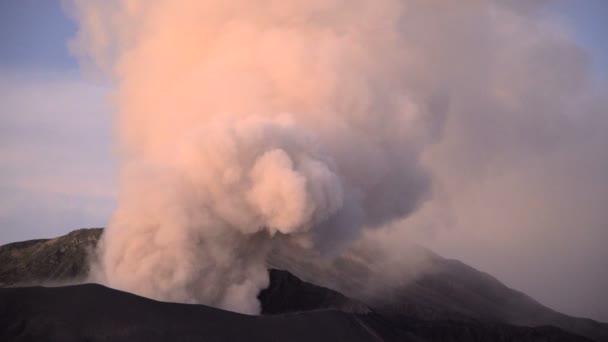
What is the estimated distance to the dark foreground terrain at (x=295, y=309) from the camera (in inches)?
1112

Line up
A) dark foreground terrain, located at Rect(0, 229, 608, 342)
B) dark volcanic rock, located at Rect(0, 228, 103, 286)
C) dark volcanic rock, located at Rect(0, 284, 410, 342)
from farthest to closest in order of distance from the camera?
dark volcanic rock, located at Rect(0, 228, 103, 286)
dark foreground terrain, located at Rect(0, 229, 608, 342)
dark volcanic rock, located at Rect(0, 284, 410, 342)

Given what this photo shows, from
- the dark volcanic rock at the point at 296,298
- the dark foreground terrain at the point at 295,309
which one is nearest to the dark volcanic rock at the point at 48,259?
the dark foreground terrain at the point at 295,309

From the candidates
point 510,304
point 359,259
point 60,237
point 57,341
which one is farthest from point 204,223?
point 510,304

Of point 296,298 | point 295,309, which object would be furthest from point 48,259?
point 295,309

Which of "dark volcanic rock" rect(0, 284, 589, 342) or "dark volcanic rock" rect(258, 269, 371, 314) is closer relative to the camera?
"dark volcanic rock" rect(0, 284, 589, 342)

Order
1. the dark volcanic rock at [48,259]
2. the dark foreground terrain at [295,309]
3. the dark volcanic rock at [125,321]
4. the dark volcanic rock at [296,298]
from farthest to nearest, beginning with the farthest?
the dark volcanic rock at [48,259] → the dark volcanic rock at [296,298] → the dark foreground terrain at [295,309] → the dark volcanic rock at [125,321]

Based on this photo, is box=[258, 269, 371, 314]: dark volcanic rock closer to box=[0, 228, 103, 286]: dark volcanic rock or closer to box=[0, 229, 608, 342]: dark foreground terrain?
box=[0, 229, 608, 342]: dark foreground terrain

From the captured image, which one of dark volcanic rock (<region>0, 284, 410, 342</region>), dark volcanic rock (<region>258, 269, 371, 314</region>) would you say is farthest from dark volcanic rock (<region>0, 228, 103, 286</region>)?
dark volcanic rock (<region>0, 284, 410, 342</region>)

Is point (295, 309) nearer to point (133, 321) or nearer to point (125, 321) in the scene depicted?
point (133, 321)

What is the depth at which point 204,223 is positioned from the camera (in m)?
37.6

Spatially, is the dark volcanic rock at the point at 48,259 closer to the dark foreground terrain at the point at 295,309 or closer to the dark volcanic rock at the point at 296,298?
the dark foreground terrain at the point at 295,309

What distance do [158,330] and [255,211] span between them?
11.8 metres

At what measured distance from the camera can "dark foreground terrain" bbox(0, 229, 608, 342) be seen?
28234mm

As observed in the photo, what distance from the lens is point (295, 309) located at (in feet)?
191
